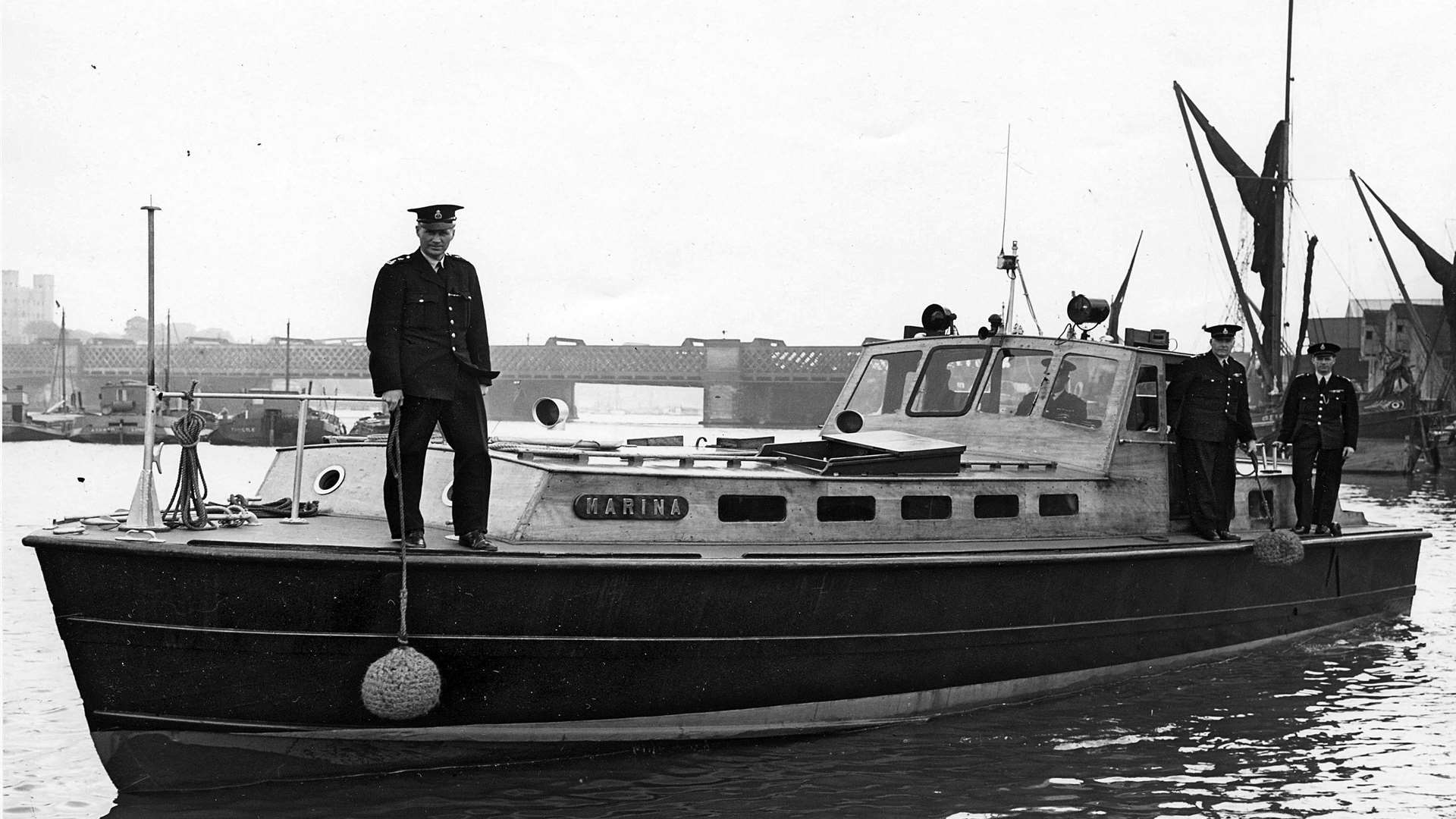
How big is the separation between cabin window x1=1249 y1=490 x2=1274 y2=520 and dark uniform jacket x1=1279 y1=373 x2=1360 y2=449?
69 centimetres

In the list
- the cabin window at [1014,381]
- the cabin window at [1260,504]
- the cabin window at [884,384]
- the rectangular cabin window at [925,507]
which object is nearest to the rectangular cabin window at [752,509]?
the rectangular cabin window at [925,507]

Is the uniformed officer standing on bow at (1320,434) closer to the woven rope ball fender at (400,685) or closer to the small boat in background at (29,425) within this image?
the woven rope ball fender at (400,685)

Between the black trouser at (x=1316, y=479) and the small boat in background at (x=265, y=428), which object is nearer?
the black trouser at (x=1316, y=479)

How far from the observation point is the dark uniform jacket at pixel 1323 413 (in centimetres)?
1159

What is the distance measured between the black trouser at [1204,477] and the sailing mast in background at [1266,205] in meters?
29.4

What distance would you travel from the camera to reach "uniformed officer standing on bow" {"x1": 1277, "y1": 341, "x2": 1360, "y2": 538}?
37.4 ft

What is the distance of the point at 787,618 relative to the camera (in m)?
7.64

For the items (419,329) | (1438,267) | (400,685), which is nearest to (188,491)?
(419,329)

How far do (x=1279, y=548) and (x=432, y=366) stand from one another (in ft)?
23.0

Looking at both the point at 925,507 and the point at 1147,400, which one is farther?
the point at 1147,400

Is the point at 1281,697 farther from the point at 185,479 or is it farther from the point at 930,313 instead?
the point at 185,479

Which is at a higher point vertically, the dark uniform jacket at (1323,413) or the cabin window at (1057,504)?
the dark uniform jacket at (1323,413)

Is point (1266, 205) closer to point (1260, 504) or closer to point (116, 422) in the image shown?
point (1260, 504)

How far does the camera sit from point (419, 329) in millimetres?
6969
